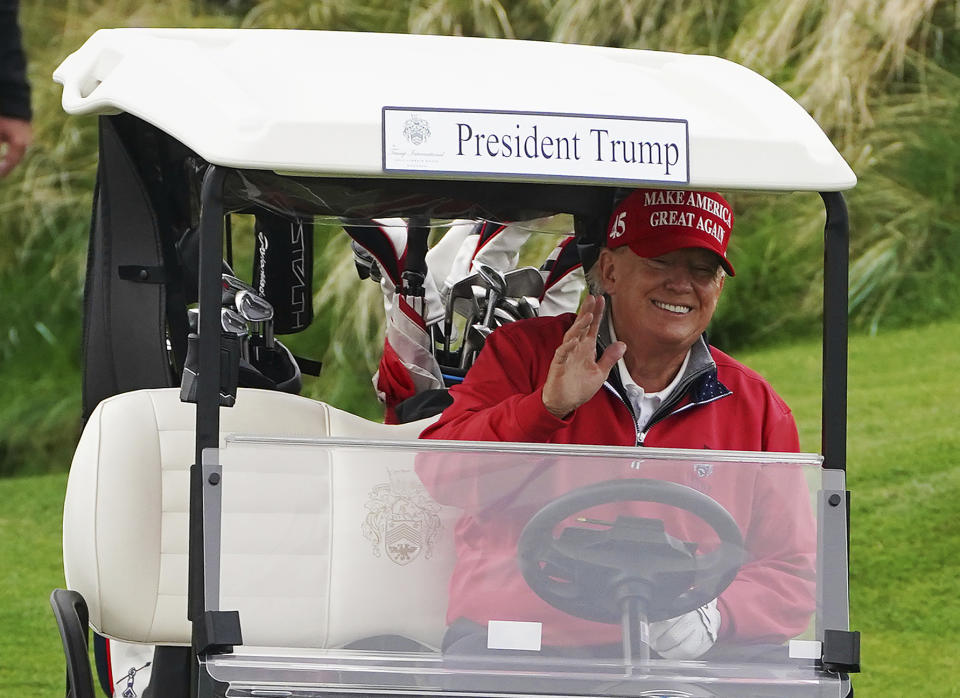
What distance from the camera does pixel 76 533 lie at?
2.66 m

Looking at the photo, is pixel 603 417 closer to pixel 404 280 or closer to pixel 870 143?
pixel 404 280

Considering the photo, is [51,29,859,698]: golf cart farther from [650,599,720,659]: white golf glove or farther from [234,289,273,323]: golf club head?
[234,289,273,323]: golf club head

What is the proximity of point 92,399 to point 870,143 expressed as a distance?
660cm

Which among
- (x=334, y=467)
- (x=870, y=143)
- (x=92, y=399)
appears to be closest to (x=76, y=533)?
(x=92, y=399)

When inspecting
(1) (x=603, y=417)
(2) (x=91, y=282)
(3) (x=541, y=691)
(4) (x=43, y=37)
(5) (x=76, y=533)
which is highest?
(4) (x=43, y=37)

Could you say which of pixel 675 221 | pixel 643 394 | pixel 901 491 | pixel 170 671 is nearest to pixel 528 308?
Answer: pixel 643 394

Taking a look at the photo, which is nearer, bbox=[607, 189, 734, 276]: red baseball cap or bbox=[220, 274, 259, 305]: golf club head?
bbox=[607, 189, 734, 276]: red baseball cap

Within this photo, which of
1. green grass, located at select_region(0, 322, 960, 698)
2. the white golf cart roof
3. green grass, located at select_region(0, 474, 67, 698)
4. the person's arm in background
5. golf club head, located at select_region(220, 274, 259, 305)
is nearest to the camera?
the white golf cart roof

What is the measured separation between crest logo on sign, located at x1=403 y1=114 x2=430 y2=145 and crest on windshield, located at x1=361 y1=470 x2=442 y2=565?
19.1 inches

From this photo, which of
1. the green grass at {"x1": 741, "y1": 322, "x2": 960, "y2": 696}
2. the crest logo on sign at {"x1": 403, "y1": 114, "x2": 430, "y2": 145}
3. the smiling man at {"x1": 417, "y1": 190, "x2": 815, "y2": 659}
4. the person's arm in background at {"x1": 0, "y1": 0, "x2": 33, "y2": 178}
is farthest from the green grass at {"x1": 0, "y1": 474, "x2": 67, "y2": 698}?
the crest logo on sign at {"x1": 403, "y1": 114, "x2": 430, "y2": 145}

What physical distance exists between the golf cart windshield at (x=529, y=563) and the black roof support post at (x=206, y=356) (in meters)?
0.04

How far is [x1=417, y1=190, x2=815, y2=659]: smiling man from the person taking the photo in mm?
2232

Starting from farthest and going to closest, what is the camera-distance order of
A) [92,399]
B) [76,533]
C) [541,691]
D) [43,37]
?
[43,37] < [92,399] < [76,533] < [541,691]

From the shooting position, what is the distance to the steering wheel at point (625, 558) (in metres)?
2.22
